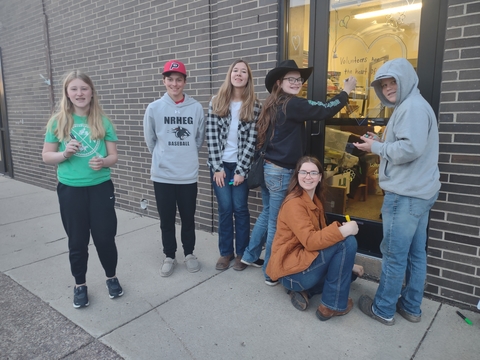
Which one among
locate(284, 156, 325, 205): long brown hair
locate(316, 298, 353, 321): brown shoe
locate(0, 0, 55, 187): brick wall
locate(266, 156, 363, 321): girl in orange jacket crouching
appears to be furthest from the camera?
locate(0, 0, 55, 187): brick wall

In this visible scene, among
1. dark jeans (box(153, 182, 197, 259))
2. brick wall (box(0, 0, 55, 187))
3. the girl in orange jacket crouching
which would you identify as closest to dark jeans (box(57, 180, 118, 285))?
dark jeans (box(153, 182, 197, 259))

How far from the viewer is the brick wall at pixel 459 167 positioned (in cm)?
253

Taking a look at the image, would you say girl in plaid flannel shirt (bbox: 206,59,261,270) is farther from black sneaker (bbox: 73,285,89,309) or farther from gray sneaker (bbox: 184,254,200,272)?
black sneaker (bbox: 73,285,89,309)

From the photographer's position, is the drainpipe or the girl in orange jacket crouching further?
the drainpipe

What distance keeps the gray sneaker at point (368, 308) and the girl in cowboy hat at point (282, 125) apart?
716 millimetres

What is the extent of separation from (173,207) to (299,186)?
4.02 ft

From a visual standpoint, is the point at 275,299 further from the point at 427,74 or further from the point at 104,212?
the point at 427,74

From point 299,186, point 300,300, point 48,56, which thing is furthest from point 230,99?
point 48,56

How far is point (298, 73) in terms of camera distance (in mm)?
2912

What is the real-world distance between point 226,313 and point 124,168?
3406 millimetres

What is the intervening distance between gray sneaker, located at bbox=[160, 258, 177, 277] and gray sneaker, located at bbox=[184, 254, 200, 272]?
0.13 metres

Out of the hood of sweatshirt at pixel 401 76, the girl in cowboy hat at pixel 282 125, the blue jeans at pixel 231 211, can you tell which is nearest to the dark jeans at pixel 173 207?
the blue jeans at pixel 231 211

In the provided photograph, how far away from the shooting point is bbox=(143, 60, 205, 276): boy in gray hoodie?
10.4 ft

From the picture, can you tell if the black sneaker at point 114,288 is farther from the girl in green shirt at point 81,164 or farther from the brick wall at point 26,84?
the brick wall at point 26,84
